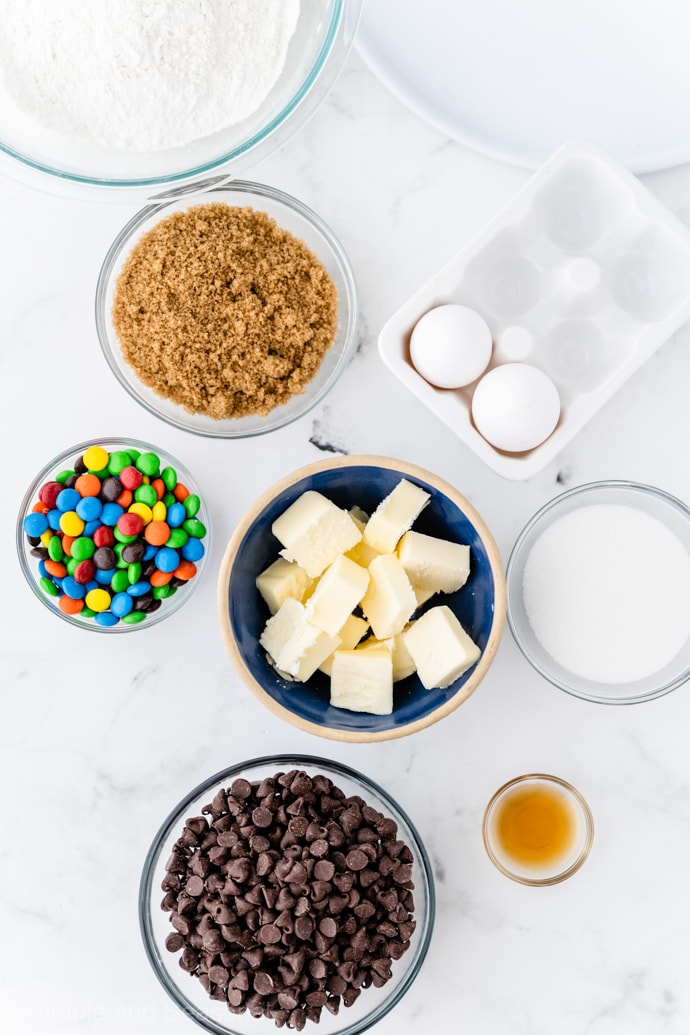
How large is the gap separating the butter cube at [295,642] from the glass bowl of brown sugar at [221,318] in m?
0.29

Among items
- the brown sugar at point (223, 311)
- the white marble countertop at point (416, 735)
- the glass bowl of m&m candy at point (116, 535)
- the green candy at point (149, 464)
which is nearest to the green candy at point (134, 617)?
the glass bowl of m&m candy at point (116, 535)

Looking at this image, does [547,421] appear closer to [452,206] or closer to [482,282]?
[482,282]

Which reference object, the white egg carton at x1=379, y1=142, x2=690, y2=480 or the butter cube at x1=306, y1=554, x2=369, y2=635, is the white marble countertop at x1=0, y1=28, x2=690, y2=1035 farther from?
the butter cube at x1=306, y1=554, x2=369, y2=635

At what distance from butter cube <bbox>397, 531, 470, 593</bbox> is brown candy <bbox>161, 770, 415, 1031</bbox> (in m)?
0.34

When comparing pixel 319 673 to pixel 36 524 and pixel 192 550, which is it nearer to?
pixel 192 550

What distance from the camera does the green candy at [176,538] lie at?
4.31 ft

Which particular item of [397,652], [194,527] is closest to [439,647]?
[397,652]

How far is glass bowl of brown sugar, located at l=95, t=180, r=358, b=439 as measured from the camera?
4.12 ft

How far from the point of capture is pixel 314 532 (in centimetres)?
125

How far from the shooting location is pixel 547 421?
48.5 inches

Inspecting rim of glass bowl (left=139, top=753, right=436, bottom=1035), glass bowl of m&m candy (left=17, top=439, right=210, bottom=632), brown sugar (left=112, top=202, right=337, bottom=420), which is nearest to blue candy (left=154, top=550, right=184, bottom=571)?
glass bowl of m&m candy (left=17, top=439, right=210, bottom=632)

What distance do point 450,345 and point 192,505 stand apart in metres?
0.44

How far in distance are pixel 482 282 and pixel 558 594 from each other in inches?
19.1

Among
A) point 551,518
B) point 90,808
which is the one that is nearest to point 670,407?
point 551,518
